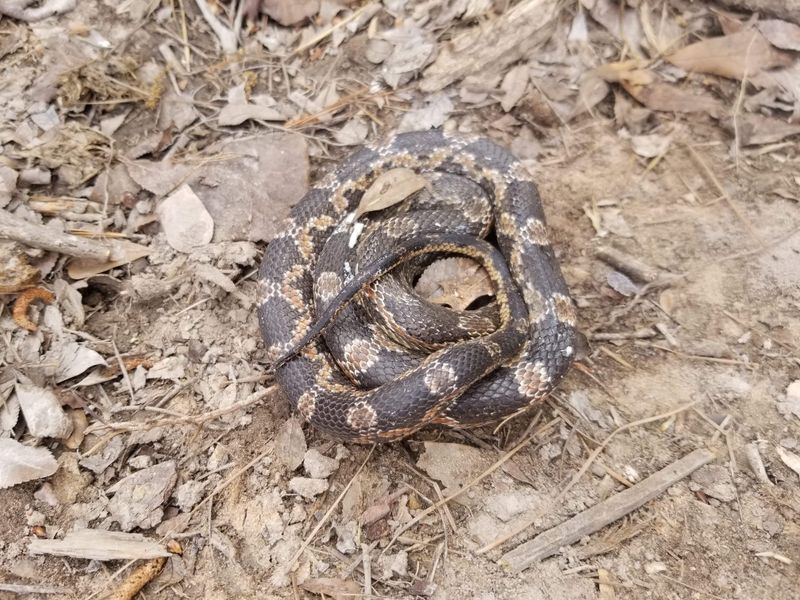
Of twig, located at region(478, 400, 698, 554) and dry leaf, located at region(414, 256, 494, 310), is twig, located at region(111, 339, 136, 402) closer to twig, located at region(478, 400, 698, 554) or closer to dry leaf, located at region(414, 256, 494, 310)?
dry leaf, located at region(414, 256, 494, 310)

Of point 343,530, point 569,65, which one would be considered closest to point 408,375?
point 343,530

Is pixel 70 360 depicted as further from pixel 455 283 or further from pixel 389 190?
pixel 455 283

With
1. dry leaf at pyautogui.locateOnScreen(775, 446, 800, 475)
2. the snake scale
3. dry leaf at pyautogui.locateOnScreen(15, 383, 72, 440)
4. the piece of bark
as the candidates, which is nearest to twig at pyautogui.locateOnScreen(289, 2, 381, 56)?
the piece of bark

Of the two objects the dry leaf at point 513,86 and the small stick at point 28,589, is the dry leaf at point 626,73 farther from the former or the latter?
the small stick at point 28,589

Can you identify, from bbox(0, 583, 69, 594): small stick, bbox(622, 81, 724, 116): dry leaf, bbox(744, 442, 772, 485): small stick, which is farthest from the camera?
bbox(622, 81, 724, 116): dry leaf

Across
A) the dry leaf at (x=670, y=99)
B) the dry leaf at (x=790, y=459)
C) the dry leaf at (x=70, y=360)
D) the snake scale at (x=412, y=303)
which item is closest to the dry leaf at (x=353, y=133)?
the snake scale at (x=412, y=303)

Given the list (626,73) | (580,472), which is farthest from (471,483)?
(626,73)
